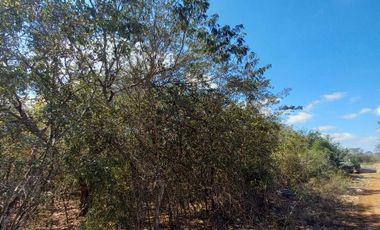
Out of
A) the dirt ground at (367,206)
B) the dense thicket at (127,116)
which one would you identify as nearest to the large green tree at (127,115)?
the dense thicket at (127,116)

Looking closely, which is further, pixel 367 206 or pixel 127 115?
pixel 367 206

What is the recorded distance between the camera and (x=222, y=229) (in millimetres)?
7543

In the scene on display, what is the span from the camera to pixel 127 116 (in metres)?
A: 5.82

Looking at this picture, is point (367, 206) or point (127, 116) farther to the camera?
point (367, 206)

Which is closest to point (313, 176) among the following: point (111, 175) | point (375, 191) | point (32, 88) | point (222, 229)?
point (375, 191)

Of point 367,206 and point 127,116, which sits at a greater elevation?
point 127,116

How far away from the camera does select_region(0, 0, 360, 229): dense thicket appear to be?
4.62m

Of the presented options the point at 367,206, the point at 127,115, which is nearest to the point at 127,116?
the point at 127,115

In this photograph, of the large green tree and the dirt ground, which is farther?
the dirt ground

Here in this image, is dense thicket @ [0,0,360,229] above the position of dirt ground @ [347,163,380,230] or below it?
above

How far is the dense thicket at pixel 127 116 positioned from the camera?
182 inches

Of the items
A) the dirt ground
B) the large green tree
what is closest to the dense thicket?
the large green tree

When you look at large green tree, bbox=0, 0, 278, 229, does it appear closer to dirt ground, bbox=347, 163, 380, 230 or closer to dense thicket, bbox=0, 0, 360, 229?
dense thicket, bbox=0, 0, 360, 229

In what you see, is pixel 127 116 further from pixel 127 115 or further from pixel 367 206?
pixel 367 206
